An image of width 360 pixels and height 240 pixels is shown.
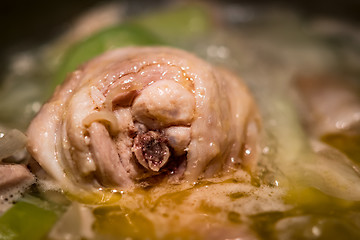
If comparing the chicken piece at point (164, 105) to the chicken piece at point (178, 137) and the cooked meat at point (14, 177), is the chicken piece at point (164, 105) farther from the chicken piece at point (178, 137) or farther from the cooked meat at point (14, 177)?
the cooked meat at point (14, 177)

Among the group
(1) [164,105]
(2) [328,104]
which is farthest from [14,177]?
(2) [328,104]

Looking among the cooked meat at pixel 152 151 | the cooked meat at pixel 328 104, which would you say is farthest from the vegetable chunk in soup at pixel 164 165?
the cooked meat at pixel 328 104

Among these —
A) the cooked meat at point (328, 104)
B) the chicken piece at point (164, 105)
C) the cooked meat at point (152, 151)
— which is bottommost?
the cooked meat at point (328, 104)

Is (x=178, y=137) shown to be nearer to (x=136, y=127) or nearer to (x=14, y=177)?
(x=136, y=127)

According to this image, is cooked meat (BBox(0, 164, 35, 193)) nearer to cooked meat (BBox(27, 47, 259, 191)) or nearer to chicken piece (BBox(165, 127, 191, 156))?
cooked meat (BBox(27, 47, 259, 191))

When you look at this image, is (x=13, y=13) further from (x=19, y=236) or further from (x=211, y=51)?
(x=19, y=236)

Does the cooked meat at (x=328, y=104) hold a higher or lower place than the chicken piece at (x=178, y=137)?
lower

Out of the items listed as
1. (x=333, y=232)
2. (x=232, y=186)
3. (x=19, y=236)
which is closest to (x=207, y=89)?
(x=232, y=186)

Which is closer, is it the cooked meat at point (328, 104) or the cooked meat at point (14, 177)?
the cooked meat at point (14, 177)

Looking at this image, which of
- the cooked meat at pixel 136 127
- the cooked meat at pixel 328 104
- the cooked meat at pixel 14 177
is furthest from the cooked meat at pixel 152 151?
the cooked meat at pixel 328 104
